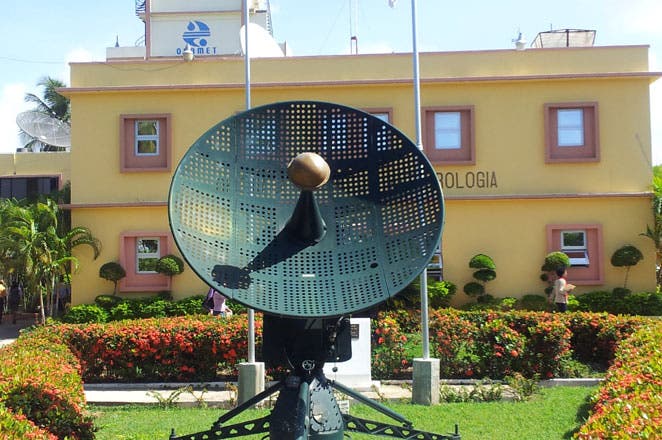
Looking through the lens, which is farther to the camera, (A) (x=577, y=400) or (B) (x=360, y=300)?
(A) (x=577, y=400)

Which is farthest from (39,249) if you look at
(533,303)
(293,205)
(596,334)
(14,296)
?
(293,205)

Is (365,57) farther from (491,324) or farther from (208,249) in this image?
(208,249)

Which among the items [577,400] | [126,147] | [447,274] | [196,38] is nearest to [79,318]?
[126,147]

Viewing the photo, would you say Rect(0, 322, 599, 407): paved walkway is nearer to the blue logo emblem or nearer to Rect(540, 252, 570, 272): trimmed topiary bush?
Rect(540, 252, 570, 272): trimmed topiary bush

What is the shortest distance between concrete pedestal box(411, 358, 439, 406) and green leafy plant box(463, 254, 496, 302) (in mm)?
10153

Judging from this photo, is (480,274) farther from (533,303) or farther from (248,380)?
(248,380)

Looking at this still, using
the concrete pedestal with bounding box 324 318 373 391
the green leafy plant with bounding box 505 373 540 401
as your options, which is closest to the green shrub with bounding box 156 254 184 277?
the concrete pedestal with bounding box 324 318 373 391

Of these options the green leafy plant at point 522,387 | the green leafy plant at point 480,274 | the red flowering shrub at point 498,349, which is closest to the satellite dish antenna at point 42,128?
the green leafy plant at point 480,274

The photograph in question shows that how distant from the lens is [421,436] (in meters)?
5.10

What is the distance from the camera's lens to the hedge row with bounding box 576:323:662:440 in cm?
455

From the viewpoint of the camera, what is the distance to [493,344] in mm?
10758

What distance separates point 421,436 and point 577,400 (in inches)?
190

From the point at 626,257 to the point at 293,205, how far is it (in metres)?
15.8

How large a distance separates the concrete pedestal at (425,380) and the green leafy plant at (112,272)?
12.4 metres
